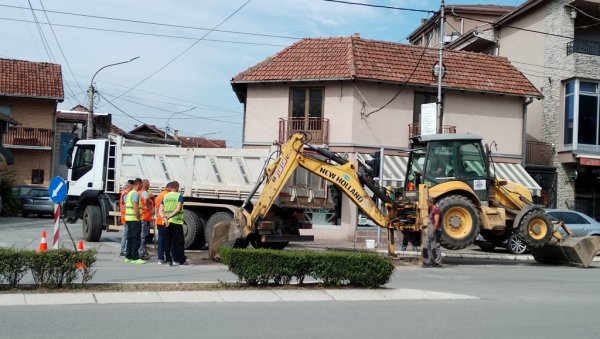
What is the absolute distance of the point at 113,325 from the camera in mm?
7367

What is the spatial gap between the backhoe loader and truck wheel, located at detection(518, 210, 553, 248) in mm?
24

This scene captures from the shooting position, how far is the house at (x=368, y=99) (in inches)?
944

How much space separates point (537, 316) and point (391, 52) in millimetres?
18509

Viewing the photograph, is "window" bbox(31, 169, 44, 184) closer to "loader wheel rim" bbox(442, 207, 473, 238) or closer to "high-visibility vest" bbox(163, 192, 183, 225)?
"high-visibility vest" bbox(163, 192, 183, 225)

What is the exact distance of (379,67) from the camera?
24.8 metres

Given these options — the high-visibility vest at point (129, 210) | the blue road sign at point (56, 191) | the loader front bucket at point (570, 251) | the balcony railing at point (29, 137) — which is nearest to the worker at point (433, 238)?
the loader front bucket at point (570, 251)

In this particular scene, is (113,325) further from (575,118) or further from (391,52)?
(575,118)

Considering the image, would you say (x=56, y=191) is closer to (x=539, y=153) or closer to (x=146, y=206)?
(x=146, y=206)

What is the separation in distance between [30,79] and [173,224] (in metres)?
29.2

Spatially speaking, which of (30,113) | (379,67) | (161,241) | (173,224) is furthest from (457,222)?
(30,113)

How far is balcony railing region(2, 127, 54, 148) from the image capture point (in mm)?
36938

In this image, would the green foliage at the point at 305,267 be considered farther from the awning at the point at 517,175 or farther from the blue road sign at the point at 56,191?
the awning at the point at 517,175

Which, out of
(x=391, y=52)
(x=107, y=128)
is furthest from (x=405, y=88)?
(x=107, y=128)

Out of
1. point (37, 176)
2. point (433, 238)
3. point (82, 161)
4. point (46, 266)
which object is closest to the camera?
point (46, 266)
